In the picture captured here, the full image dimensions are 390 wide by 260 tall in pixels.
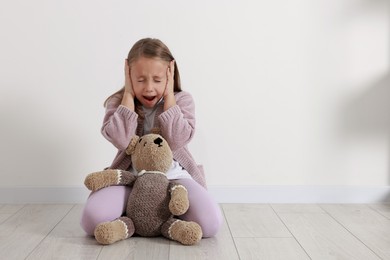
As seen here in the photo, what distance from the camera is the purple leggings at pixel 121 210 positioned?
1547mm

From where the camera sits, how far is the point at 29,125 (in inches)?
82.4

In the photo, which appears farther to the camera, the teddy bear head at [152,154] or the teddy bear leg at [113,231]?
the teddy bear head at [152,154]

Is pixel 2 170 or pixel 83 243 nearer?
pixel 83 243

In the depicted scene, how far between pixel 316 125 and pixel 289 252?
30.9 inches

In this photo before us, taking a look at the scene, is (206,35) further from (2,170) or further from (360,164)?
(2,170)

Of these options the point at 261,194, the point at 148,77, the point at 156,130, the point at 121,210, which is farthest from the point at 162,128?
the point at 261,194

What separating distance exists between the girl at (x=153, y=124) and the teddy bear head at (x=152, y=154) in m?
0.04

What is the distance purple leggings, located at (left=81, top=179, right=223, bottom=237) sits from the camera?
155cm

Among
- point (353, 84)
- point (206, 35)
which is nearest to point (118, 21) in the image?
point (206, 35)

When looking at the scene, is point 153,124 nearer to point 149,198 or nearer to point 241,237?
point 149,198

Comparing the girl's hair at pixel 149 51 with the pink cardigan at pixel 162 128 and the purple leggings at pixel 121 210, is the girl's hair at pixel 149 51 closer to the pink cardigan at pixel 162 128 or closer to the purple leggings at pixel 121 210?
the pink cardigan at pixel 162 128

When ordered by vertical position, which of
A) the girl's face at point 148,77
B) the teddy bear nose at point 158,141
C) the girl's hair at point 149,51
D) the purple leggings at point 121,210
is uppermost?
the girl's hair at point 149,51

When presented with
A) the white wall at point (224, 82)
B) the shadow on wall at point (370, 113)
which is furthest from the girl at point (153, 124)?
the shadow on wall at point (370, 113)

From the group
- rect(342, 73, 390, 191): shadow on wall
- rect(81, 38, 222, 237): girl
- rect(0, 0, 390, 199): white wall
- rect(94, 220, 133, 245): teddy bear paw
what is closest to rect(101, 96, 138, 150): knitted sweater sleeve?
rect(81, 38, 222, 237): girl
